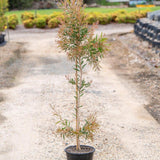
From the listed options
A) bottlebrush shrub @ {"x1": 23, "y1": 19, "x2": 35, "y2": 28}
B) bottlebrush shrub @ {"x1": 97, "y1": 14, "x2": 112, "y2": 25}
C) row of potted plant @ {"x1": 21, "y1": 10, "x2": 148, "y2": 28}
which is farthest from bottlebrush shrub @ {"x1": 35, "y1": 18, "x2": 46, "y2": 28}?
bottlebrush shrub @ {"x1": 97, "y1": 14, "x2": 112, "y2": 25}

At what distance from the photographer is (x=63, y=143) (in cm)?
694

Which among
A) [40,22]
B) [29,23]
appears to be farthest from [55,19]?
[29,23]

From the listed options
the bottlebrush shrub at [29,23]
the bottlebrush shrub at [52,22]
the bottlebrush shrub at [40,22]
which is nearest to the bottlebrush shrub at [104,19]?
the bottlebrush shrub at [52,22]

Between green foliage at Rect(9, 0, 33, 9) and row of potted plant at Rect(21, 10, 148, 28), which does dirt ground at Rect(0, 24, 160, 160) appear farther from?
green foliage at Rect(9, 0, 33, 9)

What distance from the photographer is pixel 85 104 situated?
9453 mm

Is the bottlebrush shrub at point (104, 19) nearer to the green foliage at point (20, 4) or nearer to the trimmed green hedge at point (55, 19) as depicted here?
the trimmed green hedge at point (55, 19)

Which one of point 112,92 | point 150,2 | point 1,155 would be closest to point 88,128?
point 1,155

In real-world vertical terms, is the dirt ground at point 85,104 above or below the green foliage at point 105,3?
below

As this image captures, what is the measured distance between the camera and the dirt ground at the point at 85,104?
6786 millimetres

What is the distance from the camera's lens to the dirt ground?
6.79 m

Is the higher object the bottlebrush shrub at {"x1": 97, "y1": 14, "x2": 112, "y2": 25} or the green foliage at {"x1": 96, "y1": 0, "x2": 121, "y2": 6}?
the green foliage at {"x1": 96, "y1": 0, "x2": 121, "y2": 6}

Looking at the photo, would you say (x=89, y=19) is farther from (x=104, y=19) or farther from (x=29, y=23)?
(x=29, y=23)

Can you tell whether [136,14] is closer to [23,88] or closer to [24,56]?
[24,56]

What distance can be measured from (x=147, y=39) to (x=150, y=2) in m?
37.0
